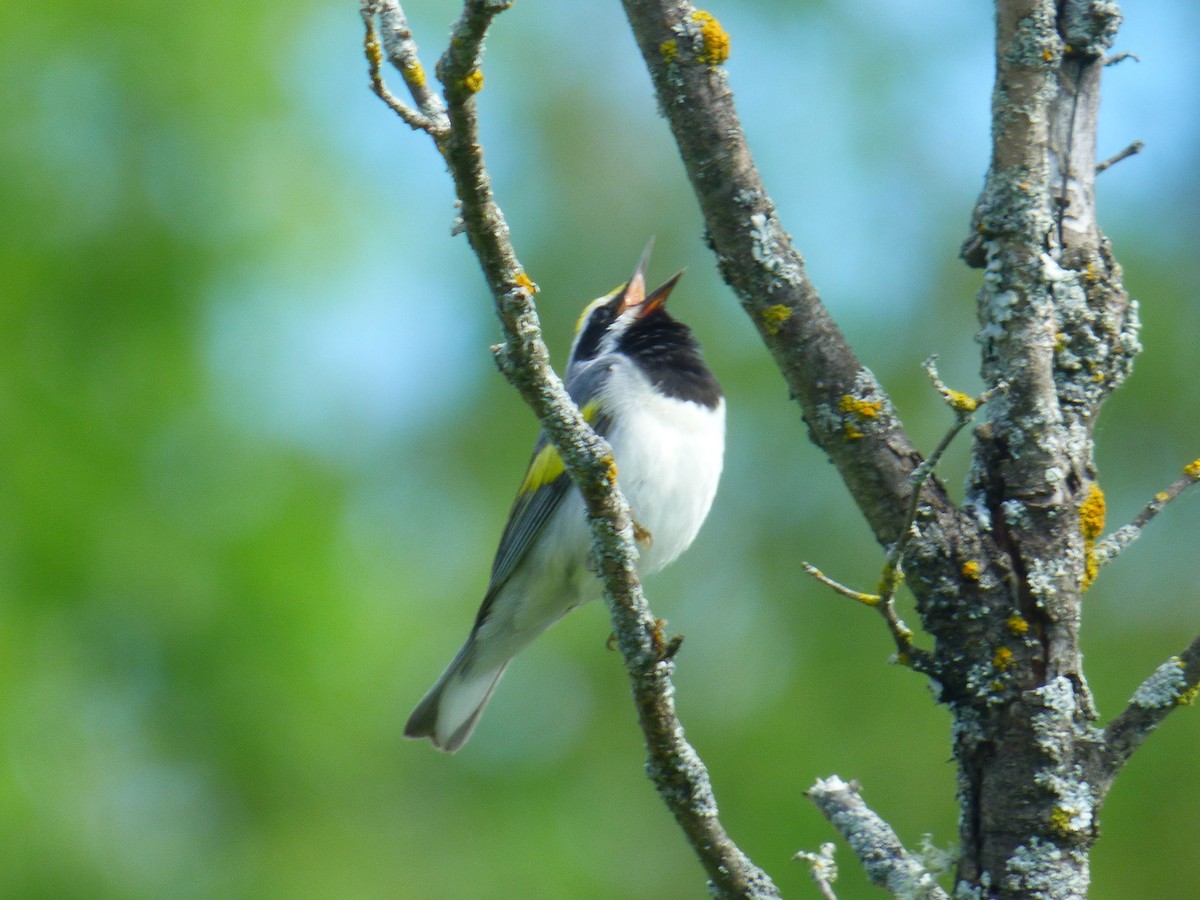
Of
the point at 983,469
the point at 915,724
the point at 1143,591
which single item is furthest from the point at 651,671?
the point at 1143,591

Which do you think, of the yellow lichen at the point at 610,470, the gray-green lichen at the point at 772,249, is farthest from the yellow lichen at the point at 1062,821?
the gray-green lichen at the point at 772,249

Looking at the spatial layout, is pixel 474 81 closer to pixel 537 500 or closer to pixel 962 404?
pixel 962 404

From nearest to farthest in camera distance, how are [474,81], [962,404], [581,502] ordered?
1. [474,81]
2. [962,404]
3. [581,502]

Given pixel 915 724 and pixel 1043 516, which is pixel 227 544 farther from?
pixel 1043 516

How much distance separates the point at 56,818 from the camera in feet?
24.2

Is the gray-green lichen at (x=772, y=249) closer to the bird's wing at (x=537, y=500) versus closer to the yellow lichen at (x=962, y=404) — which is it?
the yellow lichen at (x=962, y=404)

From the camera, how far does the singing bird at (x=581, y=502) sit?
450cm

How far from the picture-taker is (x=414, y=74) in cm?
224

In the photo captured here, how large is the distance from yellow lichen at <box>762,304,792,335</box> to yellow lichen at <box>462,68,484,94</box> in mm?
1082

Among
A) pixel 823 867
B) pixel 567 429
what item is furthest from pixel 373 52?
pixel 823 867

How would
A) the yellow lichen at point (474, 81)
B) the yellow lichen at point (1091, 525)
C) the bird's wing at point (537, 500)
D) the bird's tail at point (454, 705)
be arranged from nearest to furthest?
the yellow lichen at point (474, 81) → the yellow lichen at point (1091, 525) → the bird's wing at point (537, 500) → the bird's tail at point (454, 705)

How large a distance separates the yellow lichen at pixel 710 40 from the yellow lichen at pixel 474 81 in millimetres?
994

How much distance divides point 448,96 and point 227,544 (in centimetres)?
645

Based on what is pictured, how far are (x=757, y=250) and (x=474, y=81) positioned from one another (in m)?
1.05
